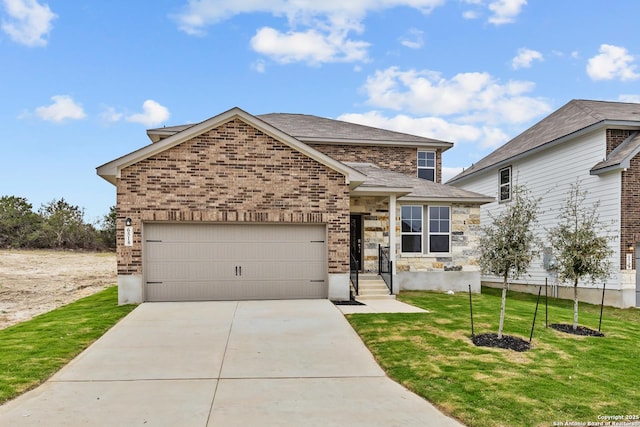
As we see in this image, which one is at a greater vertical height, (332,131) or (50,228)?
(332,131)

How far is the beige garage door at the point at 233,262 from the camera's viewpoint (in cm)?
1177

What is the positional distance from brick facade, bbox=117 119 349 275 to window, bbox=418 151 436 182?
8021mm

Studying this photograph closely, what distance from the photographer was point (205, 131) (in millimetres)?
11695

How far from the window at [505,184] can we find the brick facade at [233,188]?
12.1 meters

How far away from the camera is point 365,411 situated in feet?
16.5

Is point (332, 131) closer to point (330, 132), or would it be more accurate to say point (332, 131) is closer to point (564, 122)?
point (330, 132)

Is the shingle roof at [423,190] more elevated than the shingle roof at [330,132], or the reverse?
the shingle roof at [330,132]

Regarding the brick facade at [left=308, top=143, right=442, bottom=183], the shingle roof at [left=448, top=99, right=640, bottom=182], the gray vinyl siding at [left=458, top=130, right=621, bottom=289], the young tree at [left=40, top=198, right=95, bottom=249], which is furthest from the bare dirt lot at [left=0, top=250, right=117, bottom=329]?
the shingle roof at [left=448, top=99, right=640, bottom=182]

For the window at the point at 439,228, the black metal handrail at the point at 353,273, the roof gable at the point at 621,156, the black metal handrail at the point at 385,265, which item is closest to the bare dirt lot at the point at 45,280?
the black metal handrail at the point at 353,273

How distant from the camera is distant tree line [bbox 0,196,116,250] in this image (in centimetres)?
4197

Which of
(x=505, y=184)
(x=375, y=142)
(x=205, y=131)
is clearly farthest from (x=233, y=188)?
(x=505, y=184)

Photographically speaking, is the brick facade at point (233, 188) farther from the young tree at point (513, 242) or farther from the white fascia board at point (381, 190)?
the young tree at point (513, 242)

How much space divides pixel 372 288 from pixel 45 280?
19.7m

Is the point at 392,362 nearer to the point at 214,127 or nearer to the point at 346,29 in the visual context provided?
the point at 214,127
